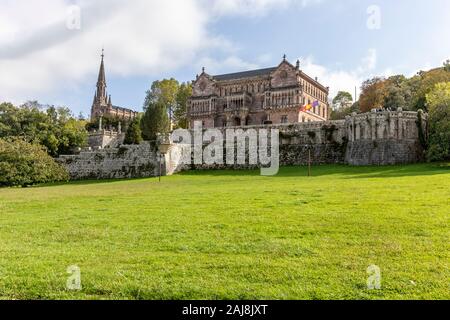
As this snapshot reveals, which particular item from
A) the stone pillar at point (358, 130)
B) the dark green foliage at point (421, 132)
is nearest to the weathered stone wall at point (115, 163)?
the stone pillar at point (358, 130)

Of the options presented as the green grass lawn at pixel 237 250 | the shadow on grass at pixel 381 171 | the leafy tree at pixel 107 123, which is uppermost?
the leafy tree at pixel 107 123

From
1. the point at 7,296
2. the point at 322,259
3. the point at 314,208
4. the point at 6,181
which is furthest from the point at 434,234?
the point at 6,181

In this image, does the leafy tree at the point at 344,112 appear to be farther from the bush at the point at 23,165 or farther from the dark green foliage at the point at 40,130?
the bush at the point at 23,165

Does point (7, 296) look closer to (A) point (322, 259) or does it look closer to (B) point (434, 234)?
(A) point (322, 259)

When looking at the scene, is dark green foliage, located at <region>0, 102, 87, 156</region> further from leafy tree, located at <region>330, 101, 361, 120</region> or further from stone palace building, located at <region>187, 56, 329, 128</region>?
leafy tree, located at <region>330, 101, 361, 120</region>

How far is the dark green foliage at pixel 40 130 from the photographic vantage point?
54688 millimetres

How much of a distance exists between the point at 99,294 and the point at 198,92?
75043mm

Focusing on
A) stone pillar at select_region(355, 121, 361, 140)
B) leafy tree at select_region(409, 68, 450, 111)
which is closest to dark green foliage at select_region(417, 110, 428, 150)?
stone pillar at select_region(355, 121, 361, 140)

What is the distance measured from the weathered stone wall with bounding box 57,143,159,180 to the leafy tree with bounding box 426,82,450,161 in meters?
26.8

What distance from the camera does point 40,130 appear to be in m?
56.3

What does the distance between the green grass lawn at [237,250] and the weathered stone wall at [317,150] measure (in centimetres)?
2515

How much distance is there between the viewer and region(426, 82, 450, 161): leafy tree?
34781mm

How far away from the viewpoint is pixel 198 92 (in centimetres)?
8012
